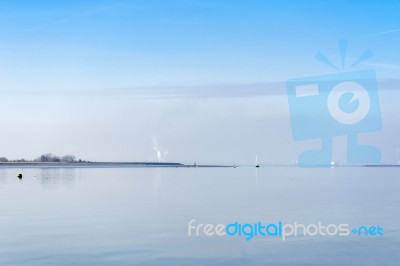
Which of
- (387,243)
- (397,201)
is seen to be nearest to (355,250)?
(387,243)

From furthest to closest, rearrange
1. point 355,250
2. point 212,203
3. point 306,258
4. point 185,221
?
1. point 212,203
2. point 185,221
3. point 355,250
4. point 306,258

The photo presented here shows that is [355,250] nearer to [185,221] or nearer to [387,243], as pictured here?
[387,243]

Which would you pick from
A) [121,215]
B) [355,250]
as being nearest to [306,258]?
[355,250]

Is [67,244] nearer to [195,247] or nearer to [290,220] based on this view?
[195,247]

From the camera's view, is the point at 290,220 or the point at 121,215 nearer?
the point at 290,220

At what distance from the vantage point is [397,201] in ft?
144

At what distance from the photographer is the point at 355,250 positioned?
21188mm

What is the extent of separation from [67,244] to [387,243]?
14233 mm

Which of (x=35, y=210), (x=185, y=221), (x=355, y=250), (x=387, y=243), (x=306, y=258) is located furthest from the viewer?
(x=35, y=210)

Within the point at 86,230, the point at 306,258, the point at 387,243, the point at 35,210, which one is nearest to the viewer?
the point at 306,258

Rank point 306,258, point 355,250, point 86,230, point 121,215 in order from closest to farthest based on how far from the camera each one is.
A: 1. point 306,258
2. point 355,250
3. point 86,230
4. point 121,215

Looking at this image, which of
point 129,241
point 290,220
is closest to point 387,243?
point 290,220

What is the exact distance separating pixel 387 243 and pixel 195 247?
341 inches

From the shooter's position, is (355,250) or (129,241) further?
(129,241)
